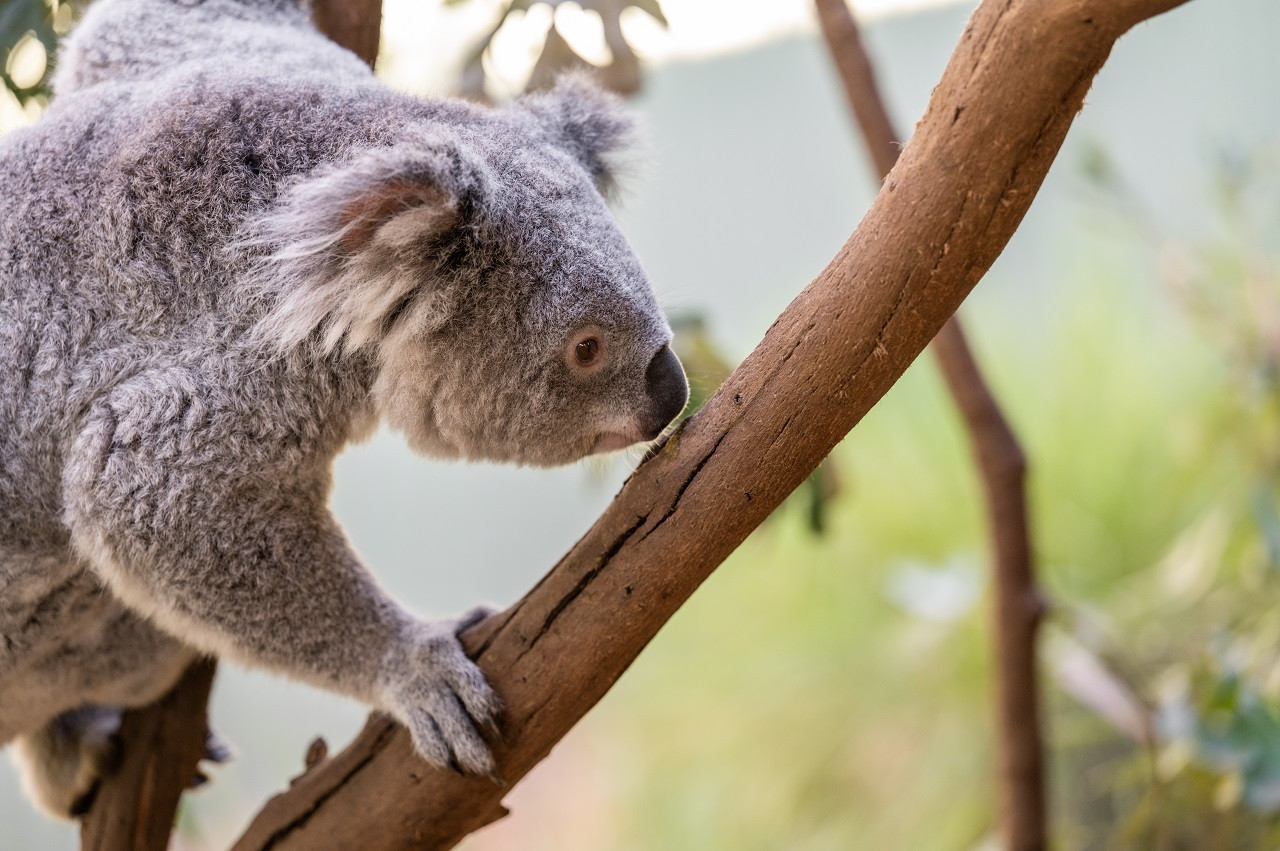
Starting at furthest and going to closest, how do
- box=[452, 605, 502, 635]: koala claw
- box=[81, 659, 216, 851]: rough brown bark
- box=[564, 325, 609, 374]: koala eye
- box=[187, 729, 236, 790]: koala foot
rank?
1. box=[187, 729, 236, 790]: koala foot
2. box=[81, 659, 216, 851]: rough brown bark
3. box=[452, 605, 502, 635]: koala claw
4. box=[564, 325, 609, 374]: koala eye

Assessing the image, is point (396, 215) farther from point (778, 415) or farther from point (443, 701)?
point (443, 701)

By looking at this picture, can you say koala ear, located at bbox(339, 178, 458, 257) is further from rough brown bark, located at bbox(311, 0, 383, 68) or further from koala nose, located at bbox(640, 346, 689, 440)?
rough brown bark, located at bbox(311, 0, 383, 68)

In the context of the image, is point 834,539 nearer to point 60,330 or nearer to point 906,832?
point 906,832

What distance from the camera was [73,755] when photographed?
237 centimetres

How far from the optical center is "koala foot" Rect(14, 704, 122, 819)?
2334 millimetres

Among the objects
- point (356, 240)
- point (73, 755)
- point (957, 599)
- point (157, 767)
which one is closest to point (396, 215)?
point (356, 240)

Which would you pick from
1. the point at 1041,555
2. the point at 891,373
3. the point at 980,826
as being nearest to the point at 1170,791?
the point at 980,826

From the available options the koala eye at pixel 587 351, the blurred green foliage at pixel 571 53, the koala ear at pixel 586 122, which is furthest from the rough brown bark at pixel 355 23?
the koala eye at pixel 587 351

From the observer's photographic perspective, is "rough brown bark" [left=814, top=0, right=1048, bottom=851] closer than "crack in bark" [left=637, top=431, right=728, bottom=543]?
No

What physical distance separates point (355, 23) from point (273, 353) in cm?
96

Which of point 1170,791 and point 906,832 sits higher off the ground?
point 1170,791

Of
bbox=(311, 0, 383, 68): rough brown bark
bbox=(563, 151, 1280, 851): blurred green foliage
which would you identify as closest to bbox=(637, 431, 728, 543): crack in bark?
bbox=(311, 0, 383, 68): rough brown bark

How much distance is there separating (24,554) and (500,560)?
3948mm

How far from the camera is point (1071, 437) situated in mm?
5387
